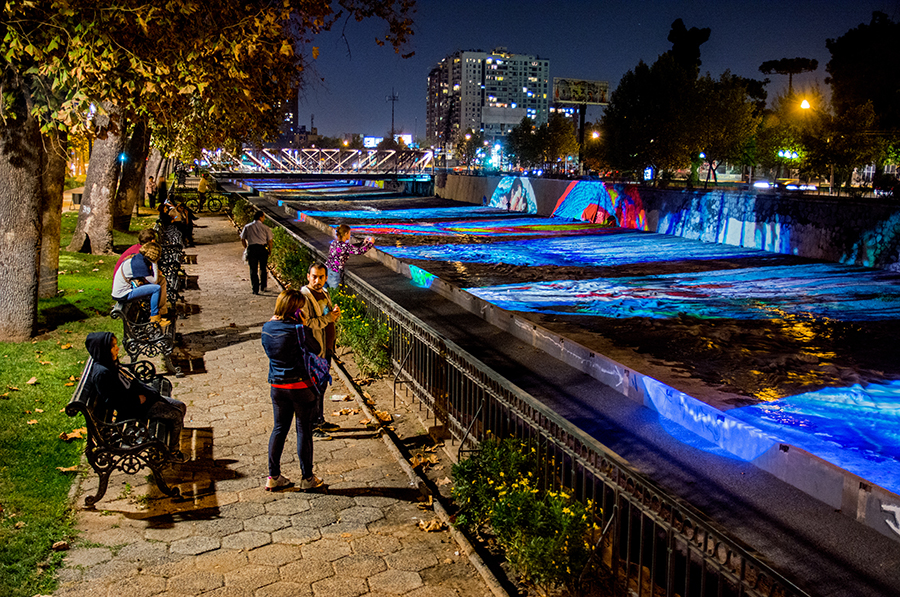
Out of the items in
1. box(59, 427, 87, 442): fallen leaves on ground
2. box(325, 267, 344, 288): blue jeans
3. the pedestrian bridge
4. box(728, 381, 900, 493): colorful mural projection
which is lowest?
box(59, 427, 87, 442): fallen leaves on ground

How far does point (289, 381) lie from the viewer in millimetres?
5684

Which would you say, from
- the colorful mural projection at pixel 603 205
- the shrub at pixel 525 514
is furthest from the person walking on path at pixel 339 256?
the colorful mural projection at pixel 603 205

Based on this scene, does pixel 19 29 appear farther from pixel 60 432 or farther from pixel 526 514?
pixel 526 514

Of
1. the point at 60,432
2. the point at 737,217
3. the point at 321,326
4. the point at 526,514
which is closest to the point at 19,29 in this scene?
the point at 60,432

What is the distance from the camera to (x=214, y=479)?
6090mm

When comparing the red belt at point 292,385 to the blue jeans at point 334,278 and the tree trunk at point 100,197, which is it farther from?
the tree trunk at point 100,197

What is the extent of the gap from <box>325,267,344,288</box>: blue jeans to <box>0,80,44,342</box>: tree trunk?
4.31 meters

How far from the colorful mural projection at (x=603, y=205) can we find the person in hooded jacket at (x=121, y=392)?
881 inches

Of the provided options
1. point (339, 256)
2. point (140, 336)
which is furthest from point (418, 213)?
point (140, 336)

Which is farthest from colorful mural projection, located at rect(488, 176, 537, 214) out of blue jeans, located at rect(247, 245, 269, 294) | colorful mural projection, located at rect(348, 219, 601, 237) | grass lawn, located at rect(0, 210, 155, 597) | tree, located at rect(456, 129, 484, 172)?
tree, located at rect(456, 129, 484, 172)

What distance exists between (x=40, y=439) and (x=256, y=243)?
8076 millimetres

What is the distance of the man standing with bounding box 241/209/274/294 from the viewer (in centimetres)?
1444

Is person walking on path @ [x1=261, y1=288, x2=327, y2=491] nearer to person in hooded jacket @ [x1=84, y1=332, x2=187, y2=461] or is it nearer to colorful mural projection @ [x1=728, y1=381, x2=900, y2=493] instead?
person in hooded jacket @ [x1=84, y1=332, x2=187, y2=461]

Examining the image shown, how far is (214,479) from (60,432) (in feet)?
6.85
